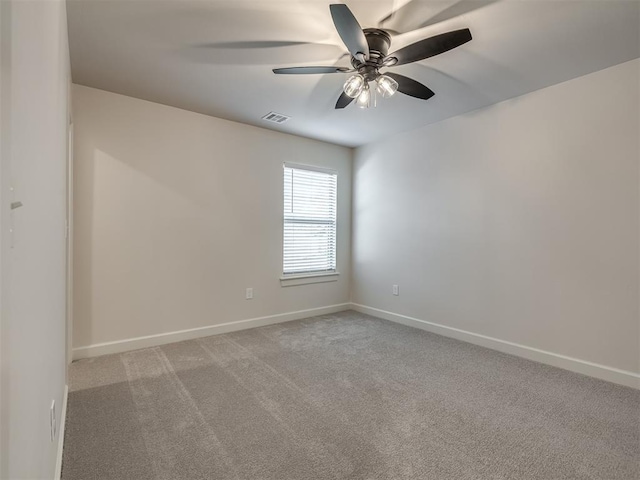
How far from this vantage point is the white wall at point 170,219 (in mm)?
3035

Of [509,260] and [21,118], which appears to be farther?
[509,260]

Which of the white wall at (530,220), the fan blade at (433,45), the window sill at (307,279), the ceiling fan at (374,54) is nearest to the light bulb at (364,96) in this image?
the ceiling fan at (374,54)

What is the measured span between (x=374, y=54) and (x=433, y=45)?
0.39 meters

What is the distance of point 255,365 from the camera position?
9.34ft

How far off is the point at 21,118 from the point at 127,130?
8.88ft

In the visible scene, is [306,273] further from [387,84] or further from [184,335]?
[387,84]

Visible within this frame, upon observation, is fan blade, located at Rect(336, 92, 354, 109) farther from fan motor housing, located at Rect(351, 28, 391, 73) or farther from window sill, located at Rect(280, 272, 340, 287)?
window sill, located at Rect(280, 272, 340, 287)

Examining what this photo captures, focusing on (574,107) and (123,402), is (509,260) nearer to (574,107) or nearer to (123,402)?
(574,107)

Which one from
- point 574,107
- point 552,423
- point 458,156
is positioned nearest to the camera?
point 552,423

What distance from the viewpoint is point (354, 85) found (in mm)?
2236

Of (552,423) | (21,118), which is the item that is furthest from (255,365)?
(21,118)

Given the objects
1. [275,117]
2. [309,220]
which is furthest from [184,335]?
[275,117]

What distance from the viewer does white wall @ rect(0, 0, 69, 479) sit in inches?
25.7

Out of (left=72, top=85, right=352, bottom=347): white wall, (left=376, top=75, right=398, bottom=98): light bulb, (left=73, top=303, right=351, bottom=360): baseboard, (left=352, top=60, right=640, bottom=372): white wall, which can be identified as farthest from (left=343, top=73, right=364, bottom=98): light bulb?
(left=73, top=303, right=351, bottom=360): baseboard
